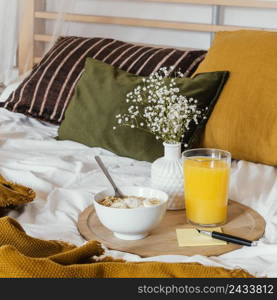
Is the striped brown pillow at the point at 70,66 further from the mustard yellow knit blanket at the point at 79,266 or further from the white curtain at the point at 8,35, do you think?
the mustard yellow knit blanket at the point at 79,266

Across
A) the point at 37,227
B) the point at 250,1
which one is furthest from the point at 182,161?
the point at 250,1

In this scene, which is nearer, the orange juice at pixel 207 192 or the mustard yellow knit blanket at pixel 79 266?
the mustard yellow knit blanket at pixel 79 266

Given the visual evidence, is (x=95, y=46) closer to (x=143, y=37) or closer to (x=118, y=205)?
(x=143, y=37)

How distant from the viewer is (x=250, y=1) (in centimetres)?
262

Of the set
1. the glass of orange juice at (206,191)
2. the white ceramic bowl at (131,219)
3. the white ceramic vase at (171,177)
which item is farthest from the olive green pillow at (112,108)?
the white ceramic bowl at (131,219)

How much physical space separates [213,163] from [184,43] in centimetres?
148

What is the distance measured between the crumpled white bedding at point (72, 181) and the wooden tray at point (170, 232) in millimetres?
20

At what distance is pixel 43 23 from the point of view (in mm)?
3174

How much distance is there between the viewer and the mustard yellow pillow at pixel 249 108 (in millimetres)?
1979

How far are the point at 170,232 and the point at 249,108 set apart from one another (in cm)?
69

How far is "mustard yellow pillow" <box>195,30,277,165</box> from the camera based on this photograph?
6.49 feet

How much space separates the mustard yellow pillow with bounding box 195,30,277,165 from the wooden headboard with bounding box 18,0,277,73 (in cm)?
59

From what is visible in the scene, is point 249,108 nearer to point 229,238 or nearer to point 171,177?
point 171,177
